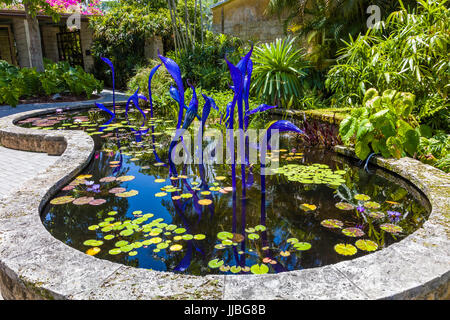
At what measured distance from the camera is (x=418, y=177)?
8.61 feet

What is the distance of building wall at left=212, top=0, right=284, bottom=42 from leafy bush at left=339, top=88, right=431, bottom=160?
21.8ft

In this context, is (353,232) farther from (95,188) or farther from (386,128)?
(95,188)

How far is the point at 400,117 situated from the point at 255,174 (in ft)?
5.10

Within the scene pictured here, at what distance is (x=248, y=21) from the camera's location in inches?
403

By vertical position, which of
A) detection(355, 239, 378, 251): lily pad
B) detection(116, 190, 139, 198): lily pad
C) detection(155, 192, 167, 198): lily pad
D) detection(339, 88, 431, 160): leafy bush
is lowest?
detection(355, 239, 378, 251): lily pad

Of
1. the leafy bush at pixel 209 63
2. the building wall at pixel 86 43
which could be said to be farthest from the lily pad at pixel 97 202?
the building wall at pixel 86 43

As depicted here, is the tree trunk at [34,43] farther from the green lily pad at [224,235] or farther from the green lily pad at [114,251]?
the green lily pad at [224,235]

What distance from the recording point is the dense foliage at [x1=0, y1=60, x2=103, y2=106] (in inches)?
324

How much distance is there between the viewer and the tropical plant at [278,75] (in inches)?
226

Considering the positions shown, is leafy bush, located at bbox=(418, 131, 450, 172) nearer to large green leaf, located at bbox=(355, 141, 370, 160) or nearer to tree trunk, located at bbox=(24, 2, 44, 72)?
large green leaf, located at bbox=(355, 141, 370, 160)

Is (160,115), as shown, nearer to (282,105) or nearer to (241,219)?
(282,105)

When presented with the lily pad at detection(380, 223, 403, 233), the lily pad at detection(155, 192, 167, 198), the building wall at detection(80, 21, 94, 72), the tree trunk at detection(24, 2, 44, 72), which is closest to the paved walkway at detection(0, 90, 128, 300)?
the lily pad at detection(155, 192, 167, 198)

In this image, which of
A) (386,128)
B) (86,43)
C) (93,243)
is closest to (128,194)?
(93,243)

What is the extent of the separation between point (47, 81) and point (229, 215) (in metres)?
7.86
